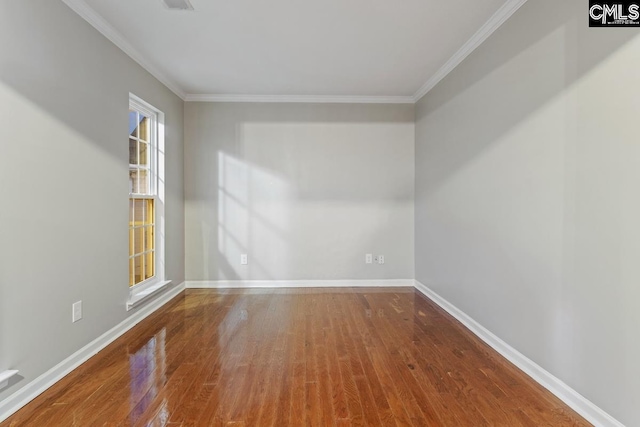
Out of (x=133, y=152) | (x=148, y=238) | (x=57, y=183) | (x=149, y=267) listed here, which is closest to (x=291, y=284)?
(x=149, y=267)

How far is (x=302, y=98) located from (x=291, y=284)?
2.52m

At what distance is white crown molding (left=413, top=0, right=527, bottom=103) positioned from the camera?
2.37 meters

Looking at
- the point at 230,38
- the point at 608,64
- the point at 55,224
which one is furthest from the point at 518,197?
the point at 55,224

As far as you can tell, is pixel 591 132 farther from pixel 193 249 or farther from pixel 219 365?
pixel 193 249

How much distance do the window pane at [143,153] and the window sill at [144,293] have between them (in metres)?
1.35

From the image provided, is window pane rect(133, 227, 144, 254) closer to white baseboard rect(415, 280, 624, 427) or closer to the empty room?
the empty room

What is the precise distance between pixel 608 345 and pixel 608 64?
1.42 m

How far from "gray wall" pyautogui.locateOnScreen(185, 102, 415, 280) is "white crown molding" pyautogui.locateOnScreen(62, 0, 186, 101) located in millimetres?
940

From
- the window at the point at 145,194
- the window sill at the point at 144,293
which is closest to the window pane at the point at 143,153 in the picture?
the window at the point at 145,194

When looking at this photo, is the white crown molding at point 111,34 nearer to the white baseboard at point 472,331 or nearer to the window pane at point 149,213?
the window pane at point 149,213

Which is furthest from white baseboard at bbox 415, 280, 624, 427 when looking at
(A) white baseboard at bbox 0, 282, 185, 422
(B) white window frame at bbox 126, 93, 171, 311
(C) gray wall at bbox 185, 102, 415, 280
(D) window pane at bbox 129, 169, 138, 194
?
(D) window pane at bbox 129, 169, 138, 194

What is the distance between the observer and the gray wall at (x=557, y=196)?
1.58m

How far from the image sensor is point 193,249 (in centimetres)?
445

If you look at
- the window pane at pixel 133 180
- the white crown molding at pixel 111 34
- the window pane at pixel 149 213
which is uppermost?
the white crown molding at pixel 111 34
